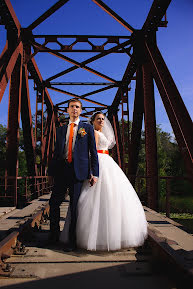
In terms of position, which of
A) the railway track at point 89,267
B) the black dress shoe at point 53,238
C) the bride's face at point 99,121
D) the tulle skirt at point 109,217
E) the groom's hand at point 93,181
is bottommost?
the railway track at point 89,267

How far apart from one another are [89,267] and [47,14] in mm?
7037

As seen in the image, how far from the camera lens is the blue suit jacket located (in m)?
3.15

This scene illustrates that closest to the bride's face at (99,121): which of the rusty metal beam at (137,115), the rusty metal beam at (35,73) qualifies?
the rusty metal beam at (137,115)

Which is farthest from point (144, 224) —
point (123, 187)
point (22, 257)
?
point (22, 257)

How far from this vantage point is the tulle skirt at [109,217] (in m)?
2.87

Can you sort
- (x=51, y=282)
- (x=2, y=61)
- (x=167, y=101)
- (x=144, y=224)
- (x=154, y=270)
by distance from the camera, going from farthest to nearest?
(x=2, y=61) < (x=167, y=101) < (x=144, y=224) < (x=154, y=270) < (x=51, y=282)

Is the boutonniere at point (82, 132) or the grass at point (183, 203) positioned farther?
the grass at point (183, 203)

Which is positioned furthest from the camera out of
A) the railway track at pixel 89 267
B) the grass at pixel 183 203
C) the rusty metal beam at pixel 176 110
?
the grass at pixel 183 203

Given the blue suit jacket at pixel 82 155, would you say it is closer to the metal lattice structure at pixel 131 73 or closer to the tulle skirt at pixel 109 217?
the tulle skirt at pixel 109 217

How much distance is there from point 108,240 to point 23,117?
657cm

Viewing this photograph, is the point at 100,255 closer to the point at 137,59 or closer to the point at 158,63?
the point at 158,63

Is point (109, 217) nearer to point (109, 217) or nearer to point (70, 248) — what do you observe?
point (109, 217)

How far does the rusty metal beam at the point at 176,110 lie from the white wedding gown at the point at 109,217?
1.63 m

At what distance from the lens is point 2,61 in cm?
606
